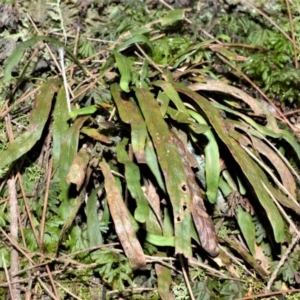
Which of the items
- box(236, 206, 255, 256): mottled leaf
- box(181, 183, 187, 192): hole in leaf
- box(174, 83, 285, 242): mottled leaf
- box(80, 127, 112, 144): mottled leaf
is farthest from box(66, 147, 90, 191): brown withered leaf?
box(236, 206, 255, 256): mottled leaf

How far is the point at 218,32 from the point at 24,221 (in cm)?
126

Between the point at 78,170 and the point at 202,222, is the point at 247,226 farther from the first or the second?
the point at 78,170

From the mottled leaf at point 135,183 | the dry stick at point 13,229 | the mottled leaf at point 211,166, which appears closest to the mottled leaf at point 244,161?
the mottled leaf at point 211,166

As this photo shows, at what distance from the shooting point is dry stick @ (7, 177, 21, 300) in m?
1.89

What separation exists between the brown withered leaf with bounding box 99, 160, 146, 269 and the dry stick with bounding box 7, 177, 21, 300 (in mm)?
378

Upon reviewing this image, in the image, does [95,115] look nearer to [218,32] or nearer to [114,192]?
[114,192]

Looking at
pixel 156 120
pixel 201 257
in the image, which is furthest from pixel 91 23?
pixel 201 257

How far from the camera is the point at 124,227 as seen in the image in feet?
6.13

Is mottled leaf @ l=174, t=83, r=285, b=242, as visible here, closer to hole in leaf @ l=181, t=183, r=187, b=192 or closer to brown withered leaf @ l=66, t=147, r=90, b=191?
hole in leaf @ l=181, t=183, r=187, b=192

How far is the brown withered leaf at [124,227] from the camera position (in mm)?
1838

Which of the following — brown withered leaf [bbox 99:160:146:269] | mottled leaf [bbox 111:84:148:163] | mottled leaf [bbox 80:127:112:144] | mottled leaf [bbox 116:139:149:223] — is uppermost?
mottled leaf [bbox 111:84:148:163]

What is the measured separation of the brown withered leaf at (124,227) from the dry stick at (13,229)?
0.38 meters

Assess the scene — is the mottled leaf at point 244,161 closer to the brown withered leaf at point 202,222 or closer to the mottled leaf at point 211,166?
the mottled leaf at point 211,166

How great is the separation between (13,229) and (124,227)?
0.44m
